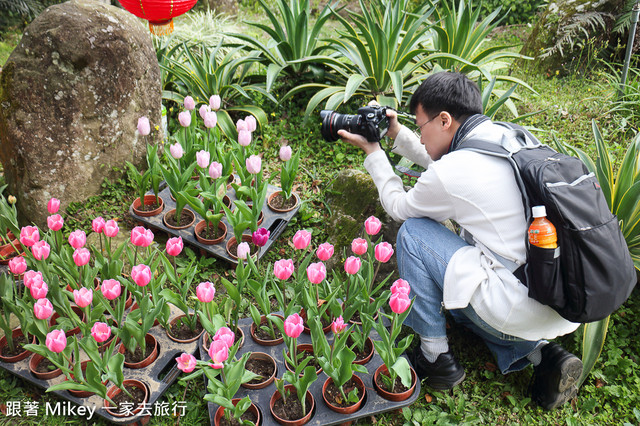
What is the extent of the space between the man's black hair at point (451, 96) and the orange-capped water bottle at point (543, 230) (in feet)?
1.92

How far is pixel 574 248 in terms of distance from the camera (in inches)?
70.1

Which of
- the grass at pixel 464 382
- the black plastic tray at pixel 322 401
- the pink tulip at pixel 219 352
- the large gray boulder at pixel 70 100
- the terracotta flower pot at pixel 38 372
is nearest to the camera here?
the pink tulip at pixel 219 352

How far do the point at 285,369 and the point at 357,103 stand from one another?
97.6 inches

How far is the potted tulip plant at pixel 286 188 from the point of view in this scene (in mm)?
3020

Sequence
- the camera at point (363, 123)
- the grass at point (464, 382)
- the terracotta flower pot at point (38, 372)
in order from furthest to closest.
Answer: the camera at point (363, 123) → the grass at point (464, 382) → the terracotta flower pot at point (38, 372)

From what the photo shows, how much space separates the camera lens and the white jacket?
22.7 inches

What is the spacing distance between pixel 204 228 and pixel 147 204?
0.42 metres

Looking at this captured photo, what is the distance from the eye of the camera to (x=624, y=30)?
4.71 meters

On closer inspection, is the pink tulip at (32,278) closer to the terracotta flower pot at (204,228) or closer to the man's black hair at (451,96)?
the terracotta flower pot at (204,228)

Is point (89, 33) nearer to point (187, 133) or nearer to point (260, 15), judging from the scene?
point (187, 133)

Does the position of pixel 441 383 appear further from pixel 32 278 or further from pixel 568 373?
pixel 32 278

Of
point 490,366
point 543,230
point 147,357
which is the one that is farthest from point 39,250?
point 490,366

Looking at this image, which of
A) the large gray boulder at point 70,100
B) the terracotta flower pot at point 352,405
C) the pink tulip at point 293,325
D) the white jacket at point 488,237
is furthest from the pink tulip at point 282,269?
the large gray boulder at point 70,100

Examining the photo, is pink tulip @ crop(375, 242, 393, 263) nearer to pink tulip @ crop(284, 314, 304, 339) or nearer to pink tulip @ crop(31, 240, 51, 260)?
pink tulip @ crop(284, 314, 304, 339)
